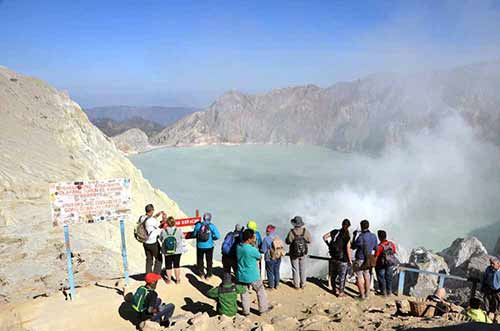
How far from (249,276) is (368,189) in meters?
38.4

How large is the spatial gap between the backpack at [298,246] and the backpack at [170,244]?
2.25 metres

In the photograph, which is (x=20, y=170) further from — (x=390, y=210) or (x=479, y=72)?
(x=479, y=72)

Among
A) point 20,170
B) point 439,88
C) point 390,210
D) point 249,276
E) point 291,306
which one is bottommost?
point 390,210

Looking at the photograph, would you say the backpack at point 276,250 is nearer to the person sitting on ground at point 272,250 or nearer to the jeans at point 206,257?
the person sitting on ground at point 272,250

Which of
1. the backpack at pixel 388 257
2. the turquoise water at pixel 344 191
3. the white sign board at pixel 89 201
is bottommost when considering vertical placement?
the turquoise water at pixel 344 191

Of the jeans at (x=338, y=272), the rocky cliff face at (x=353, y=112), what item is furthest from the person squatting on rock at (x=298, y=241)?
the rocky cliff face at (x=353, y=112)

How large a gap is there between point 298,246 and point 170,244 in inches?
96.1

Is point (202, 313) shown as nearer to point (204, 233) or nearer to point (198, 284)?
point (198, 284)

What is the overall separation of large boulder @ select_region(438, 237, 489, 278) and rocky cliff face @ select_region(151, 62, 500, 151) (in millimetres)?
42744

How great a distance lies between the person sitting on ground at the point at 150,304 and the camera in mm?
5957

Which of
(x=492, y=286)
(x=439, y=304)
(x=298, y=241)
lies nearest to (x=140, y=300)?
(x=298, y=241)

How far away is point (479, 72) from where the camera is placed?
67250 mm

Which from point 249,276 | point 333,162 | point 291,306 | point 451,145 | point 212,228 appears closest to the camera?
point 249,276

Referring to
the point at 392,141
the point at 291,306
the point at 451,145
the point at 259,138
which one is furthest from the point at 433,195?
the point at 259,138
